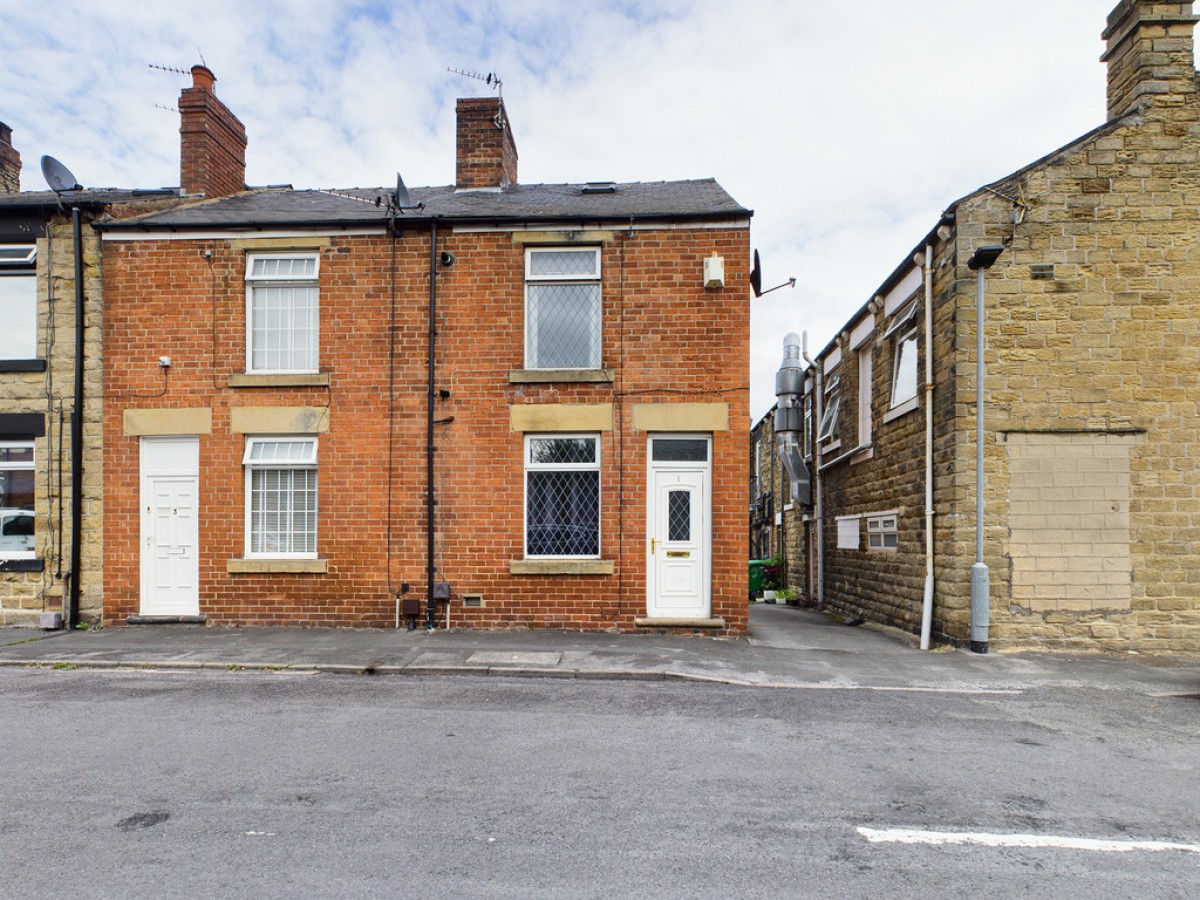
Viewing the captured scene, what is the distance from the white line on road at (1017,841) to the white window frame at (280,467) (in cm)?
898

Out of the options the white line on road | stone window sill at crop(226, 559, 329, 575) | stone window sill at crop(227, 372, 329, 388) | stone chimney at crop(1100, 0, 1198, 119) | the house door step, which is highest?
stone chimney at crop(1100, 0, 1198, 119)

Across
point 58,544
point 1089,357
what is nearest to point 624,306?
point 1089,357

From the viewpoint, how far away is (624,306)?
10.8m

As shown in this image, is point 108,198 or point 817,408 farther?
point 817,408

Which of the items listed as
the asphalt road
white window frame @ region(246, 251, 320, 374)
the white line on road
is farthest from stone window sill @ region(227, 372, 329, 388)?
the white line on road

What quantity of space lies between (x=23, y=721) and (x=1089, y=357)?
483 inches

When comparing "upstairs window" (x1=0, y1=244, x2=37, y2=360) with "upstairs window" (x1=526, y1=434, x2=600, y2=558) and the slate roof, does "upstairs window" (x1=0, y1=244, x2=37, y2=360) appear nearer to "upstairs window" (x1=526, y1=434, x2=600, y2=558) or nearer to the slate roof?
the slate roof

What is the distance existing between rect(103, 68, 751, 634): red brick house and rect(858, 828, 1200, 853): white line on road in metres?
6.28

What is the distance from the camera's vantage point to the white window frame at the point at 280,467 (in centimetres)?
1091

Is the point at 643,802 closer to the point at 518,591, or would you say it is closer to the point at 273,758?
the point at 273,758

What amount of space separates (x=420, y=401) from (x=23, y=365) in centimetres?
609

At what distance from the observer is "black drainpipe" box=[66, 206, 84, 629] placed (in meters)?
10.9

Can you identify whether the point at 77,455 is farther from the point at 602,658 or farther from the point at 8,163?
the point at 8,163

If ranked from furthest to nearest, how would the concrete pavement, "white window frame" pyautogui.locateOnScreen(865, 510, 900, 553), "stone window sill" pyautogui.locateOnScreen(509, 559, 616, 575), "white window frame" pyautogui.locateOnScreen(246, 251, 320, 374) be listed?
1. "white window frame" pyautogui.locateOnScreen(865, 510, 900, 553)
2. "white window frame" pyautogui.locateOnScreen(246, 251, 320, 374)
3. "stone window sill" pyautogui.locateOnScreen(509, 559, 616, 575)
4. the concrete pavement
